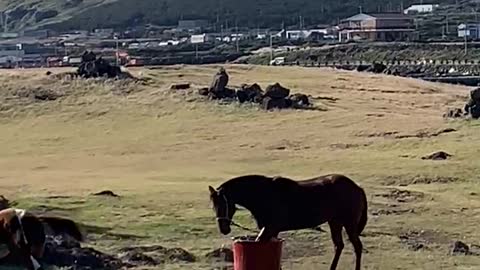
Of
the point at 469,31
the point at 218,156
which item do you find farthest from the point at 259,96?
the point at 469,31

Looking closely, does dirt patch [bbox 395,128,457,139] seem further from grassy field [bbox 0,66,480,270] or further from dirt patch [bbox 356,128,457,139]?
grassy field [bbox 0,66,480,270]

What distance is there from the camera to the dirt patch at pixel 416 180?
3750 centimetres

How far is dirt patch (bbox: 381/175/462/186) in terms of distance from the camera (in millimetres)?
37500

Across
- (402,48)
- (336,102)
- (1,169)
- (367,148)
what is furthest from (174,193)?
(402,48)

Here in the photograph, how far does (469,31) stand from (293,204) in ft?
525

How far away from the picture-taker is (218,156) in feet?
153

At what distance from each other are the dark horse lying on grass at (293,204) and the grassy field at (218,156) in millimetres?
2484

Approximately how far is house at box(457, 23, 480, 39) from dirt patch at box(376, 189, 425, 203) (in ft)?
446

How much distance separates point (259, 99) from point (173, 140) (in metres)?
9.15

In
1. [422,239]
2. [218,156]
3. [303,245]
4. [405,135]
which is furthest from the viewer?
[405,135]

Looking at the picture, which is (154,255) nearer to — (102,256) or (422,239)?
(102,256)

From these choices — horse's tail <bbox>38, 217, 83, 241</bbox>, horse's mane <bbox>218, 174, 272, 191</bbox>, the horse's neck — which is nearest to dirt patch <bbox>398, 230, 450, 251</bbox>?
the horse's neck

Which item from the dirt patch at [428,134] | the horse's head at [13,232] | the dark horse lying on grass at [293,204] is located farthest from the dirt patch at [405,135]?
the horse's head at [13,232]

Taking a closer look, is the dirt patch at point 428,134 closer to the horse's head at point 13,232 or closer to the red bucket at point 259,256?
the red bucket at point 259,256
